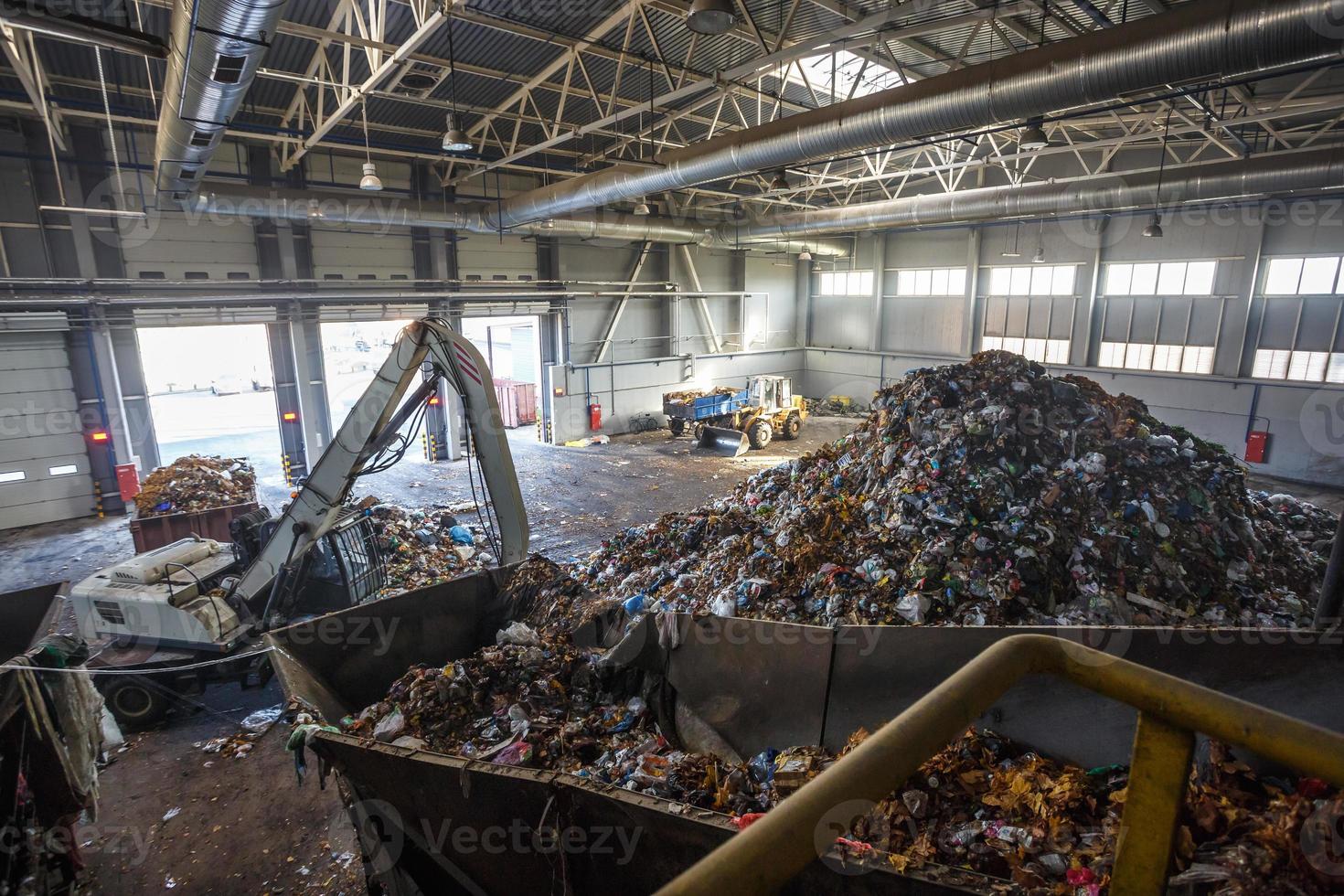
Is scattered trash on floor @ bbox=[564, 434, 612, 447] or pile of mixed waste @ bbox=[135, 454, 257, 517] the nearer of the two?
pile of mixed waste @ bbox=[135, 454, 257, 517]

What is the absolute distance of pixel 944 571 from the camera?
611cm

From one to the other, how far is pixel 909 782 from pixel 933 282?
18.9 metres

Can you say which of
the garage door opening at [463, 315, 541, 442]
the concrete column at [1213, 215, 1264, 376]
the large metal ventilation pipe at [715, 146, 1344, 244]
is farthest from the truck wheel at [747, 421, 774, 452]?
the concrete column at [1213, 215, 1264, 376]

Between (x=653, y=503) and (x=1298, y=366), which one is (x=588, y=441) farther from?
(x=1298, y=366)

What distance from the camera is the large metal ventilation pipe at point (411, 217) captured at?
35.4 feet

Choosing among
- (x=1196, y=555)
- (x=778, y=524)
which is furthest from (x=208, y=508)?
(x=1196, y=555)

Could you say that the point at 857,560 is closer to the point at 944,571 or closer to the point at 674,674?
the point at 944,571

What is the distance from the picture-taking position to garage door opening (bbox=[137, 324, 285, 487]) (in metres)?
16.2

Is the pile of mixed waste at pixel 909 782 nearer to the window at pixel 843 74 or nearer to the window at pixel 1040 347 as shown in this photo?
the window at pixel 843 74

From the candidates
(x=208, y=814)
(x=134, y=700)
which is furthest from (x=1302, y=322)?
(x=134, y=700)

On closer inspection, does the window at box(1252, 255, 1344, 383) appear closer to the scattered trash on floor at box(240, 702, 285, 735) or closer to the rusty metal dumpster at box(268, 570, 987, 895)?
the rusty metal dumpster at box(268, 570, 987, 895)

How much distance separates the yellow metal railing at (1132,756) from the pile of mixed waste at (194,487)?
435 inches

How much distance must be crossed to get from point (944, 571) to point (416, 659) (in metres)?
4.77

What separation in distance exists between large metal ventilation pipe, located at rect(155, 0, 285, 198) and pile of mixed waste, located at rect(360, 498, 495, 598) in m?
4.60
